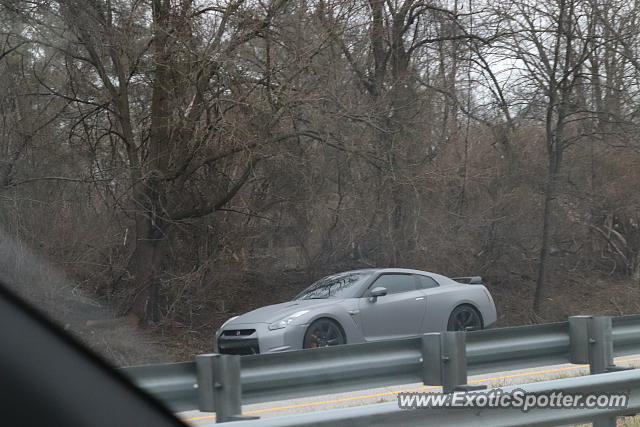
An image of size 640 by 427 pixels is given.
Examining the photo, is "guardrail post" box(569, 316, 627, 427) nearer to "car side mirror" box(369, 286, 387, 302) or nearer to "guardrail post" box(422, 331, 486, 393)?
"guardrail post" box(422, 331, 486, 393)

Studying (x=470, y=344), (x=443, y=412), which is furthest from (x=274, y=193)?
(x=443, y=412)

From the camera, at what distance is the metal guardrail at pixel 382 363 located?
555 centimetres

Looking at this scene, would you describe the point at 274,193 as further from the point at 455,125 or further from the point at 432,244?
the point at 455,125

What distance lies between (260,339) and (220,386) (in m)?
5.14

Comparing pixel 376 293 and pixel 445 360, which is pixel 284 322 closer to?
pixel 376 293

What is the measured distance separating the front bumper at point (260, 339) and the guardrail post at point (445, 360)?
13.7 ft

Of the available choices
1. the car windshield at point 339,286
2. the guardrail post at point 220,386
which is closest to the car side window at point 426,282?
the car windshield at point 339,286

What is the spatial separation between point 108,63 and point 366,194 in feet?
18.5

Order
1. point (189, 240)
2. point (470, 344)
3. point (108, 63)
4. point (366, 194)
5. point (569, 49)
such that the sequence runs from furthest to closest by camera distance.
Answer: point (569, 49)
point (366, 194)
point (189, 240)
point (108, 63)
point (470, 344)

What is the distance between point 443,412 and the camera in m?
4.96

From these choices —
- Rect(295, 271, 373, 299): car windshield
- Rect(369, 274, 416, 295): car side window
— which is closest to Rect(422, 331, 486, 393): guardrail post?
Rect(295, 271, 373, 299): car windshield

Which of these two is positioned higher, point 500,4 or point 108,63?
point 500,4

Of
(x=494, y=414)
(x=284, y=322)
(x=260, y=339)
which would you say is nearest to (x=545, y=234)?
(x=284, y=322)

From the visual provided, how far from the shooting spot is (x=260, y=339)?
10.7 m
